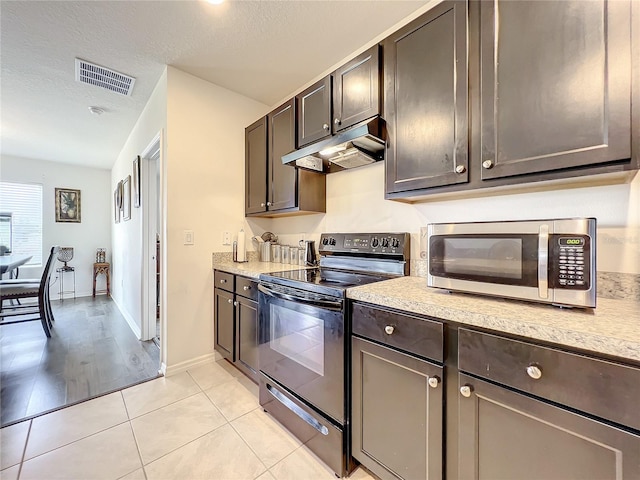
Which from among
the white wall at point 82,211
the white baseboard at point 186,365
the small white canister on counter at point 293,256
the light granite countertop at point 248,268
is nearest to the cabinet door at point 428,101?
the light granite countertop at point 248,268

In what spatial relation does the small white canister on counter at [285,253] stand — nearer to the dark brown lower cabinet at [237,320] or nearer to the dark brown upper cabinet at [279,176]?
the dark brown upper cabinet at [279,176]

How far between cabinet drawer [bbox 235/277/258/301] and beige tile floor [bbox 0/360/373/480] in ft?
2.40

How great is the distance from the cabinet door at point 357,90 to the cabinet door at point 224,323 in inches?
64.4

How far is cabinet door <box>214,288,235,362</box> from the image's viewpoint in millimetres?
2180

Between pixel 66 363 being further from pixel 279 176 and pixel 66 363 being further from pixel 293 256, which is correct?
pixel 279 176

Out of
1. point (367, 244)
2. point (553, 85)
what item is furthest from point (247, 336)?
point (553, 85)

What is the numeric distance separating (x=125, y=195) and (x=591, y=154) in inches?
186

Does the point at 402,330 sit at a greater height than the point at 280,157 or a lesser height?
lesser

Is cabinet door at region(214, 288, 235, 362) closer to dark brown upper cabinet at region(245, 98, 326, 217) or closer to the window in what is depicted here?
dark brown upper cabinet at region(245, 98, 326, 217)

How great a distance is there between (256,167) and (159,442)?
2132mm

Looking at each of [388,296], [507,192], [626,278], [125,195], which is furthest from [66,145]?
[626,278]

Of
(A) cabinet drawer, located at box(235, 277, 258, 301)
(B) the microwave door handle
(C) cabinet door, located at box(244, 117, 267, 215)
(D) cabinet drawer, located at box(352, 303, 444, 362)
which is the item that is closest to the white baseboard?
(A) cabinet drawer, located at box(235, 277, 258, 301)

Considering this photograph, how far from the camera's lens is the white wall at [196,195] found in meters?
2.20

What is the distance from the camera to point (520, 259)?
99 cm
